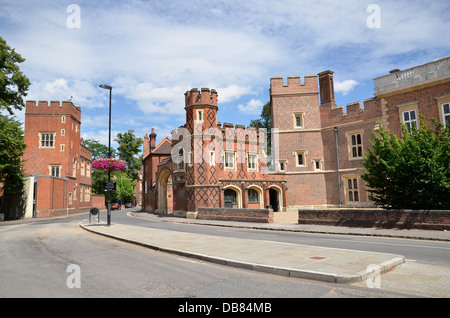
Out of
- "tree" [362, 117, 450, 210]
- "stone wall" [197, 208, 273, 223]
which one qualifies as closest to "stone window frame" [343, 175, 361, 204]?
"stone wall" [197, 208, 273, 223]

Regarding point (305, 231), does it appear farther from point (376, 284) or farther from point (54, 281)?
point (54, 281)

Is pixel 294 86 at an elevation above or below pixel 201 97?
above

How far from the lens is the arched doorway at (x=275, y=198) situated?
3188 cm

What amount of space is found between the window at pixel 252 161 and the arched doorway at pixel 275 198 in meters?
3.00

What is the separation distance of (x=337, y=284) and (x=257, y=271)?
73.4 inches

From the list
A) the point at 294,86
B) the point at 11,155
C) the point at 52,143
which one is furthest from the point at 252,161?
the point at 52,143

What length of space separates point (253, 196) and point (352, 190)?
952 cm

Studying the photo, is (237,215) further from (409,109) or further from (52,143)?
(52,143)

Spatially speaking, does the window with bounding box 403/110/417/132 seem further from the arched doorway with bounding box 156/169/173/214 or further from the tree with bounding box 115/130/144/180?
the tree with bounding box 115/130/144/180

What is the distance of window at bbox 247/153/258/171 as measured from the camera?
3135 centimetres

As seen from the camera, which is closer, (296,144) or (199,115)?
(199,115)

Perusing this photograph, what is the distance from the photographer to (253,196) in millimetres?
30656
